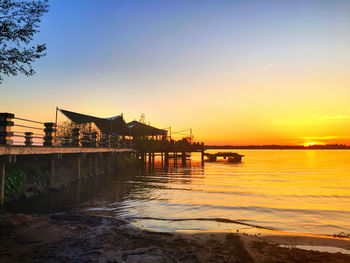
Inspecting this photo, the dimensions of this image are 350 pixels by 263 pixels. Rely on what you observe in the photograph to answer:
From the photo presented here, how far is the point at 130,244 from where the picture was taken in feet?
23.0

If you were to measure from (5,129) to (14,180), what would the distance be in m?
3.61

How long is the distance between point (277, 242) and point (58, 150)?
13.6 metres

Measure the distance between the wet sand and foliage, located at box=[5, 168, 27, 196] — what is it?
16.6 feet

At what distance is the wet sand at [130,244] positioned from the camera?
6070 millimetres

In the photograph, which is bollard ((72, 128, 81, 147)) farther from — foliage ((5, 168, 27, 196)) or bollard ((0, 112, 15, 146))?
bollard ((0, 112, 15, 146))

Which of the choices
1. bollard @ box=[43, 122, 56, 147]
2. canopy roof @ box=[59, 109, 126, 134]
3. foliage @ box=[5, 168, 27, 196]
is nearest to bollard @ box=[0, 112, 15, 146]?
foliage @ box=[5, 168, 27, 196]

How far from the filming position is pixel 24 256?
5.80m

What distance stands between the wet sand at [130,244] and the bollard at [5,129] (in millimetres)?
→ 4118

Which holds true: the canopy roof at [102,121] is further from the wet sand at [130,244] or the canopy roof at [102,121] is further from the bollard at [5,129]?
the wet sand at [130,244]

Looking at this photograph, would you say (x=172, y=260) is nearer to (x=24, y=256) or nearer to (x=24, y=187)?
(x=24, y=256)

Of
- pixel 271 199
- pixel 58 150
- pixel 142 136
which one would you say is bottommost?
pixel 271 199

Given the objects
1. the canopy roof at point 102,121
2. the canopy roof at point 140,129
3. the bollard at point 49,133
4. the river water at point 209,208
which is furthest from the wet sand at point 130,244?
the canopy roof at point 140,129

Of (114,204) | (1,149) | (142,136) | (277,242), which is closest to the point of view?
(277,242)

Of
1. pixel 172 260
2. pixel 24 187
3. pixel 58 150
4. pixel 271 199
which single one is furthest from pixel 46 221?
pixel 271 199
